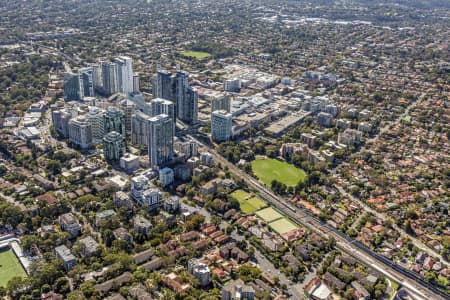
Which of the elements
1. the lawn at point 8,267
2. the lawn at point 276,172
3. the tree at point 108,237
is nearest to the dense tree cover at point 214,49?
the lawn at point 276,172

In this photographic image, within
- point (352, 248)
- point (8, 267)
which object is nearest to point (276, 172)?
point (352, 248)

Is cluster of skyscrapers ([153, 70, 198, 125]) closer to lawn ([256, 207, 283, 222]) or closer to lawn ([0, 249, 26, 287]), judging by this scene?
lawn ([256, 207, 283, 222])

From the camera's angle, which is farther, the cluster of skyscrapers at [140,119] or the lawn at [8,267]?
the cluster of skyscrapers at [140,119]

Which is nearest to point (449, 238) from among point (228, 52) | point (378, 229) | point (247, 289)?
point (378, 229)

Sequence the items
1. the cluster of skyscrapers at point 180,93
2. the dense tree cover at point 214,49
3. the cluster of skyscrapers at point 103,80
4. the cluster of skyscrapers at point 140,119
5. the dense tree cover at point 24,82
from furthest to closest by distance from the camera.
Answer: the dense tree cover at point 214,49 → the dense tree cover at point 24,82 → the cluster of skyscrapers at point 103,80 → the cluster of skyscrapers at point 180,93 → the cluster of skyscrapers at point 140,119

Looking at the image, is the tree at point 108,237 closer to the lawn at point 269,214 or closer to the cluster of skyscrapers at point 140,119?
the cluster of skyscrapers at point 140,119

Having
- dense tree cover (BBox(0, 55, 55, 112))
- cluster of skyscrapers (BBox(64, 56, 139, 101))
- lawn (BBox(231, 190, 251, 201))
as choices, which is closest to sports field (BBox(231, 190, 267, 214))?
lawn (BBox(231, 190, 251, 201))
